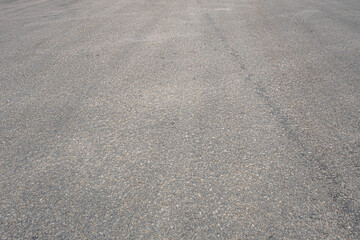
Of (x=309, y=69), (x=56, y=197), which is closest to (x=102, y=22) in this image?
(x=309, y=69)

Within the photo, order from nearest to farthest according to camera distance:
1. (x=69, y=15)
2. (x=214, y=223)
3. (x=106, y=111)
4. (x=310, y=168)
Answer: (x=214, y=223), (x=310, y=168), (x=106, y=111), (x=69, y=15)

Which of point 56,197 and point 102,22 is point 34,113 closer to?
point 56,197

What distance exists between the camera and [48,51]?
6094 mm

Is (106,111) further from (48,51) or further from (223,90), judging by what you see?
(48,51)

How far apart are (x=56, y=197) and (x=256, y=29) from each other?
6223 millimetres

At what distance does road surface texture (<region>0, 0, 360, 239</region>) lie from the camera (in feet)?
8.19

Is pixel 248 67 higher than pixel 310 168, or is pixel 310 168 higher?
pixel 248 67

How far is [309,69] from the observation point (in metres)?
5.03

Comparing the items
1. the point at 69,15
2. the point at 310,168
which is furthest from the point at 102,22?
the point at 310,168

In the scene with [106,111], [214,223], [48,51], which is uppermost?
[48,51]

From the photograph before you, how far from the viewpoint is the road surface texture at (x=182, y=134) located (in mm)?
2496

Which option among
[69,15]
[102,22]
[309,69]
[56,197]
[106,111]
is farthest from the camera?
[69,15]

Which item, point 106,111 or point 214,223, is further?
point 106,111

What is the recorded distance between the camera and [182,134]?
11.5 ft
